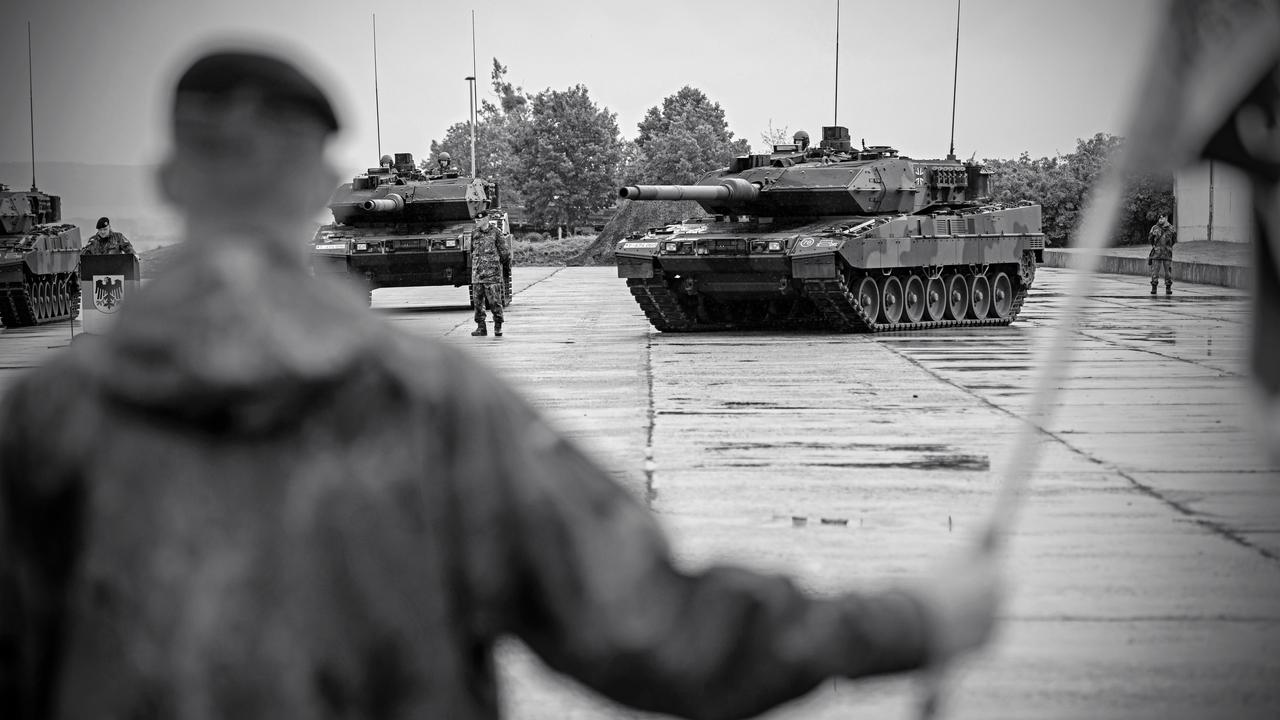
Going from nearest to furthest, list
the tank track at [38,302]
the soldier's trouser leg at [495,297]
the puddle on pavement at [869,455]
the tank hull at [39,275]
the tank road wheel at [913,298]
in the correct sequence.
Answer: the puddle on pavement at [869,455]
the soldier's trouser leg at [495,297]
the tank road wheel at [913,298]
the tank hull at [39,275]
the tank track at [38,302]

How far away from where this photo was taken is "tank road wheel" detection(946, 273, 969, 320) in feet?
78.3

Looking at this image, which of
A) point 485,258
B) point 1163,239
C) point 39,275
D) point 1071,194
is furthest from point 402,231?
point 1071,194

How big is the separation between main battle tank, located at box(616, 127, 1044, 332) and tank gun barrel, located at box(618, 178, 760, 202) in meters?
0.02

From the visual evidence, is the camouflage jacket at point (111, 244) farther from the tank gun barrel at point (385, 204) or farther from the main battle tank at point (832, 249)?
the main battle tank at point (832, 249)

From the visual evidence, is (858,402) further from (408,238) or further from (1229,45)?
(408,238)

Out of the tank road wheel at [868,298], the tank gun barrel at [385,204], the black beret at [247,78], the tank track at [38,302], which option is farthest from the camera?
the tank gun barrel at [385,204]

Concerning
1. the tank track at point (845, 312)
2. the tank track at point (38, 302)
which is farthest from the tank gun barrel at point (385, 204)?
the tank track at point (845, 312)

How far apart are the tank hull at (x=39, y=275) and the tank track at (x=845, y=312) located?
1155 cm

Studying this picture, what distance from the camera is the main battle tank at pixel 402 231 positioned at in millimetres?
27688

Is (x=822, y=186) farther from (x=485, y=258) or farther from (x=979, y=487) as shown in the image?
(x=979, y=487)

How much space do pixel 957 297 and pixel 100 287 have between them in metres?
11.9

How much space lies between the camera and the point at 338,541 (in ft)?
5.98

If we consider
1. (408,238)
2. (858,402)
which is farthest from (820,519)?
(408,238)

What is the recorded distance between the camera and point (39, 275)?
28.1m
